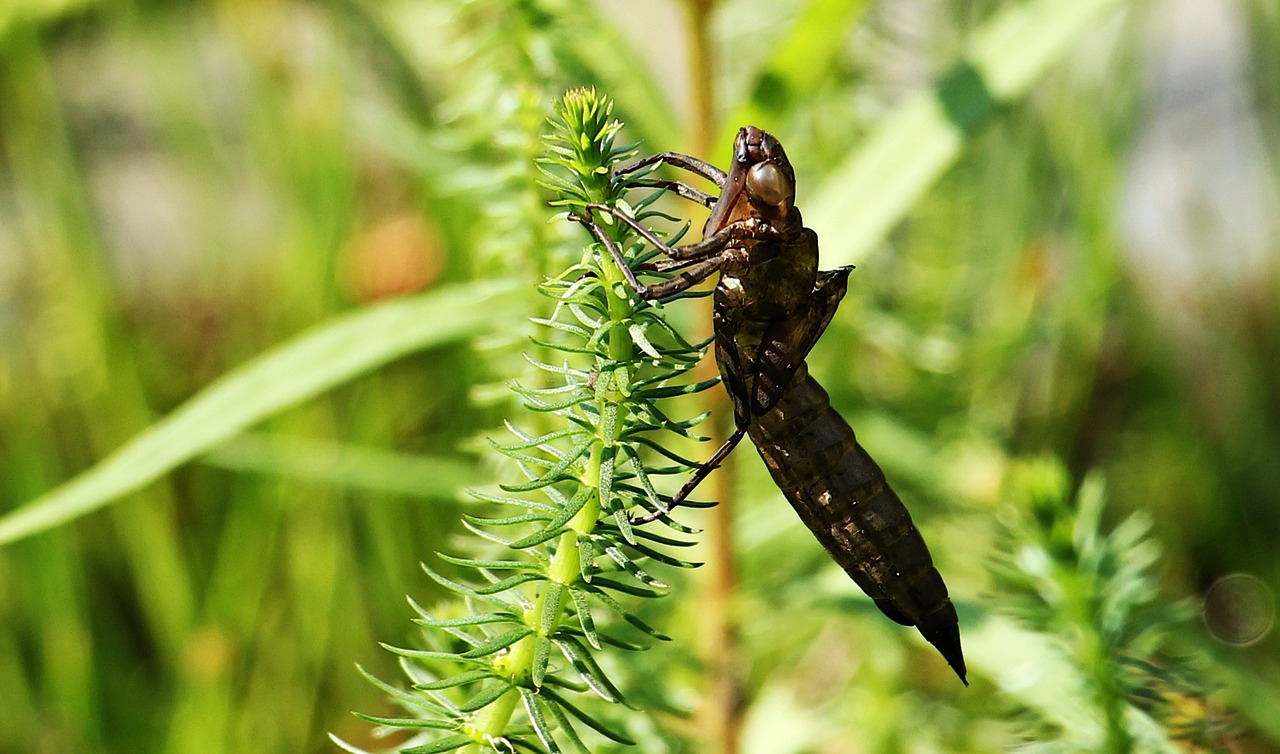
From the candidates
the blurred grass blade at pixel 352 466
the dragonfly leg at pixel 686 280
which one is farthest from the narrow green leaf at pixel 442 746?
the blurred grass blade at pixel 352 466

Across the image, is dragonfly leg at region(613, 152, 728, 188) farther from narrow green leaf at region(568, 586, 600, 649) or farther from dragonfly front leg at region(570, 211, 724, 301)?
narrow green leaf at region(568, 586, 600, 649)

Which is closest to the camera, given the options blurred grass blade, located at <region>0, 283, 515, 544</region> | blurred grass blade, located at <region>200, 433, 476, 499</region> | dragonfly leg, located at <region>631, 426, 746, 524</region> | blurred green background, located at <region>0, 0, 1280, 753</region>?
dragonfly leg, located at <region>631, 426, 746, 524</region>

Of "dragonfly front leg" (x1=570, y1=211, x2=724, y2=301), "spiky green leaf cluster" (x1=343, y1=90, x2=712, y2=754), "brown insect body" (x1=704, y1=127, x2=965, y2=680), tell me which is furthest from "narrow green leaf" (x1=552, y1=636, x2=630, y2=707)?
"brown insect body" (x1=704, y1=127, x2=965, y2=680)

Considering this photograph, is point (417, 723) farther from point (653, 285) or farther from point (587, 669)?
point (653, 285)

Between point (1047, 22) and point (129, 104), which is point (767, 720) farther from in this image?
point (129, 104)

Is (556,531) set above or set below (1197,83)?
below

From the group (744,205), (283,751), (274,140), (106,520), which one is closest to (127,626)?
(106,520)

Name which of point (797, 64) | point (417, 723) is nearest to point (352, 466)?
point (797, 64)
